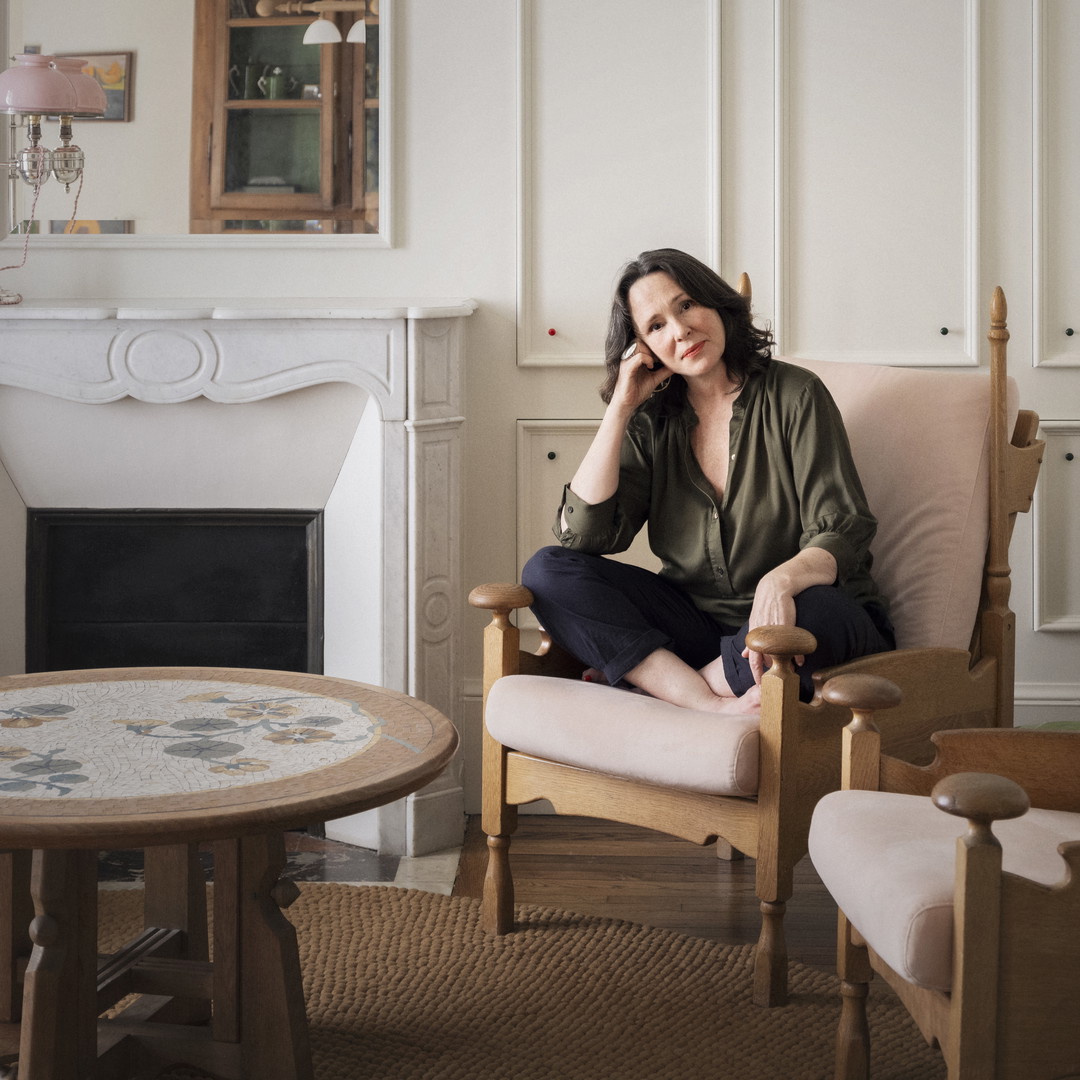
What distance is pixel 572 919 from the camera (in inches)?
92.4

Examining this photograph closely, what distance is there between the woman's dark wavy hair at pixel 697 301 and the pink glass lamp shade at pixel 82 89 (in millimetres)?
1324

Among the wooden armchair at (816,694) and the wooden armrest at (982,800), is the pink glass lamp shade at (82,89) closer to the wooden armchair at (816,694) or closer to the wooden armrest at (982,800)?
the wooden armchair at (816,694)

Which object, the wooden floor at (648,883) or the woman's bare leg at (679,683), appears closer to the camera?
the woman's bare leg at (679,683)

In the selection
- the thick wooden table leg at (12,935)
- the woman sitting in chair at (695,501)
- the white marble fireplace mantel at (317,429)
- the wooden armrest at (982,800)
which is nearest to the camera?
the wooden armrest at (982,800)

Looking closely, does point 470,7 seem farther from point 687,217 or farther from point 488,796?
point 488,796

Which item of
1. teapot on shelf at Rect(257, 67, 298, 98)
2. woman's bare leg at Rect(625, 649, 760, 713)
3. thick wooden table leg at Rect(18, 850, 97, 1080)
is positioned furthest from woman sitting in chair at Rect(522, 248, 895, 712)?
teapot on shelf at Rect(257, 67, 298, 98)

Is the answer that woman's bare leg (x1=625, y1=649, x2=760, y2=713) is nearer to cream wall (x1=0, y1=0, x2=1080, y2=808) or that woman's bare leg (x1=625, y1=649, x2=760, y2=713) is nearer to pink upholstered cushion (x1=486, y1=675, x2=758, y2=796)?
pink upholstered cushion (x1=486, y1=675, x2=758, y2=796)

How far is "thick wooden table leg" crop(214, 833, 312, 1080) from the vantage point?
1581 millimetres

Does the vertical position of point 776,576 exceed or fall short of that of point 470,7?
it falls short

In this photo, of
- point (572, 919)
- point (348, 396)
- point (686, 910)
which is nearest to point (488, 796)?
point (572, 919)

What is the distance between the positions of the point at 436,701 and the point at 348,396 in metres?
0.69

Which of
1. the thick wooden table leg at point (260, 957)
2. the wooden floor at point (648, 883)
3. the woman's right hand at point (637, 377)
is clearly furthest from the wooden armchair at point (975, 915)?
the woman's right hand at point (637, 377)

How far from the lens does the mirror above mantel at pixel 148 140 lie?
295 cm

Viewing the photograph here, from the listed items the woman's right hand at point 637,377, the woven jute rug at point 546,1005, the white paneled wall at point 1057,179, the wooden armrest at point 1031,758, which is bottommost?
the woven jute rug at point 546,1005
